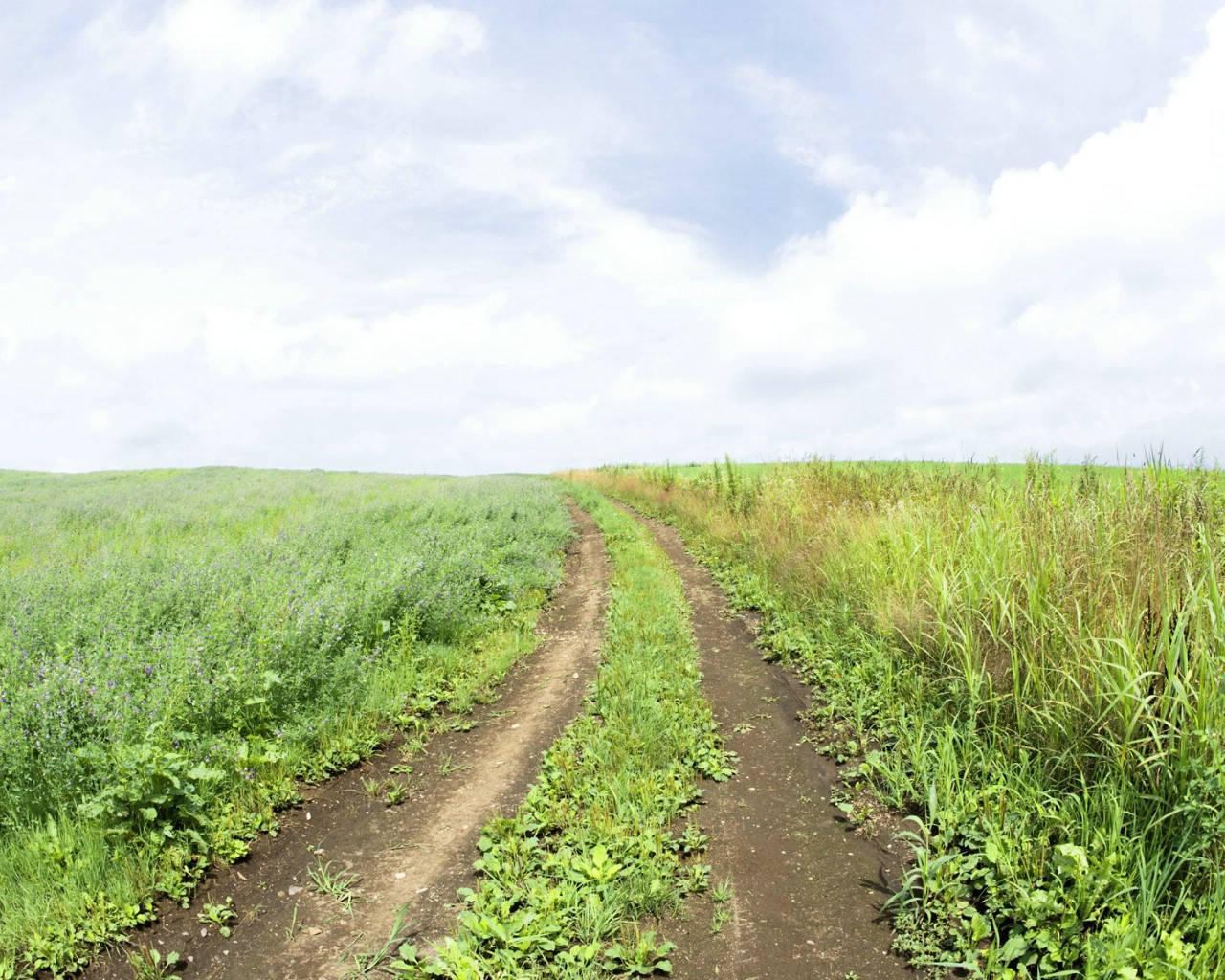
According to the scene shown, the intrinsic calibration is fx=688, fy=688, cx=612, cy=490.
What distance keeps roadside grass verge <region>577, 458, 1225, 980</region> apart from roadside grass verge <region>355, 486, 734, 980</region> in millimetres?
1271

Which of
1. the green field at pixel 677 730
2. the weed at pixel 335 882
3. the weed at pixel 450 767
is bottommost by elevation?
the weed at pixel 335 882

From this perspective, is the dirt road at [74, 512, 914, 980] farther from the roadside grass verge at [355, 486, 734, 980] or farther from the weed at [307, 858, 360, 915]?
the roadside grass verge at [355, 486, 734, 980]

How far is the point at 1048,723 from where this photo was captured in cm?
489

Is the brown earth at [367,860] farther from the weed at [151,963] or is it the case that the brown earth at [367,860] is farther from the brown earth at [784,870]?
the brown earth at [784,870]

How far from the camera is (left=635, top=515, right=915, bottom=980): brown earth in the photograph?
150 inches

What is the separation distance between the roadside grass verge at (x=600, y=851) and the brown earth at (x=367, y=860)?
232 millimetres

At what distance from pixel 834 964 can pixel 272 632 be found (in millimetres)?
5749

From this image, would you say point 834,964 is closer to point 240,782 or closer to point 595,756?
point 595,756

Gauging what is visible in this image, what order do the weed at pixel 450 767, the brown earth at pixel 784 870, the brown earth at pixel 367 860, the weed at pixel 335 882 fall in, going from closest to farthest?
the brown earth at pixel 784 870 → the brown earth at pixel 367 860 → the weed at pixel 335 882 → the weed at pixel 450 767

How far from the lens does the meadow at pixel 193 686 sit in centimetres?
457

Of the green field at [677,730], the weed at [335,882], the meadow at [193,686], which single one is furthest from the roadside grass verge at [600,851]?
the meadow at [193,686]

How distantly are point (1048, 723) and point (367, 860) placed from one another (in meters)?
4.94

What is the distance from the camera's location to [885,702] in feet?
20.8

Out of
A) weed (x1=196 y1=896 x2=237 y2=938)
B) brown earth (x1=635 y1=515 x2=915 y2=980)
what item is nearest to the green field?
brown earth (x1=635 y1=515 x2=915 y2=980)
